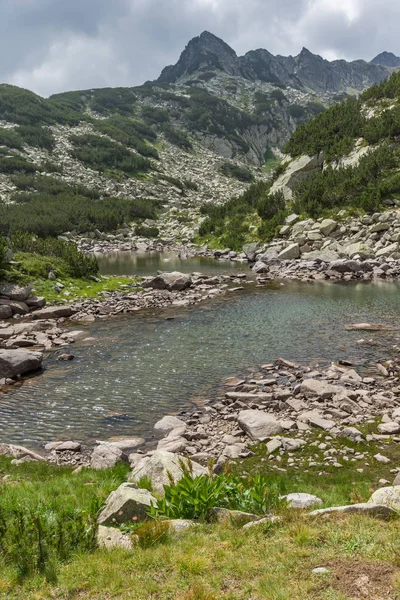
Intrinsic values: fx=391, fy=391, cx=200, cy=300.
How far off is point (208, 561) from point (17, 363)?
14.8 meters

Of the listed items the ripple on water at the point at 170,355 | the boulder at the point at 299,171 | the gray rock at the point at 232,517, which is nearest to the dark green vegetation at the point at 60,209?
the boulder at the point at 299,171

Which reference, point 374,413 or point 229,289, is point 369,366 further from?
point 229,289

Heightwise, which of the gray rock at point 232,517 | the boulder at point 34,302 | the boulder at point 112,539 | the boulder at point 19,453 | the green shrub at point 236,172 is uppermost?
the green shrub at point 236,172

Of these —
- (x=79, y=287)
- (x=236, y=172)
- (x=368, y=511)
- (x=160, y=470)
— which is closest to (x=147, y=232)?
(x=79, y=287)

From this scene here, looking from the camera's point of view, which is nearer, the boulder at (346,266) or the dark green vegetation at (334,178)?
the boulder at (346,266)

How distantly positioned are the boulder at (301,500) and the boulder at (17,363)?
14.2 meters

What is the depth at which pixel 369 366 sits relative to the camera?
17594mm

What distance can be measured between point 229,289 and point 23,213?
5491cm

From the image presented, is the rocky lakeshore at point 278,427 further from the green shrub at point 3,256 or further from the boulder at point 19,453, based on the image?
the green shrub at point 3,256

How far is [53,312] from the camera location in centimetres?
2728

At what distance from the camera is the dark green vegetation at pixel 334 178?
55219 mm

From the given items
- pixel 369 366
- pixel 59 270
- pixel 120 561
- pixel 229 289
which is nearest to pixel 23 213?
pixel 59 270

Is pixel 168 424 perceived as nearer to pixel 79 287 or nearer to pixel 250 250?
pixel 79 287

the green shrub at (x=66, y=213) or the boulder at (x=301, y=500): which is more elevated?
the green shrub at (x=66, y=213)
